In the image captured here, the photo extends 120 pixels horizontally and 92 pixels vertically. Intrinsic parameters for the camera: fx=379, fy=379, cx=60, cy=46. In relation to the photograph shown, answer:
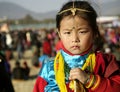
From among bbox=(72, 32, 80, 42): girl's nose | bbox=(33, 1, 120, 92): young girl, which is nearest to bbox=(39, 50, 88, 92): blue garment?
bbox=(33, 1, 120, 92): young girl

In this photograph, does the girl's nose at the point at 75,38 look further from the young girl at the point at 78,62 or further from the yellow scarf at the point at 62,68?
the yellow scarf at the point at 62,68

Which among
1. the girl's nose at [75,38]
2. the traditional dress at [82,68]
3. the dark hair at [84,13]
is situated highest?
the dark hair at [84,13]

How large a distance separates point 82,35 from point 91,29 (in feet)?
0.35

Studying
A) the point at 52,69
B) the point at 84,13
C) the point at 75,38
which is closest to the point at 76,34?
the point at 75,38

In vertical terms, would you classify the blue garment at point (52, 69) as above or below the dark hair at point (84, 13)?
below

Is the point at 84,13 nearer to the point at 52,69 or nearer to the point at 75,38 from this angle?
the point at 75,38

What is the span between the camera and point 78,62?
2.33 metres

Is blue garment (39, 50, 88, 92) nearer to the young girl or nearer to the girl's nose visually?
the young girl

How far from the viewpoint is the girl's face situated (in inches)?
88.7

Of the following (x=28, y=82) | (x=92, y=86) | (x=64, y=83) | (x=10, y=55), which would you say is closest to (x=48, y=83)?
(x=64, y=83)

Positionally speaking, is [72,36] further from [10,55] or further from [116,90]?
[10,55]

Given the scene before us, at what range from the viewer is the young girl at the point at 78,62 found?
2.24m

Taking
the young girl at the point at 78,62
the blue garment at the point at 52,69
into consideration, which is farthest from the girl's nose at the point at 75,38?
the blue garment at the point at 52,69

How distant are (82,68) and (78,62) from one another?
50 millimetres
